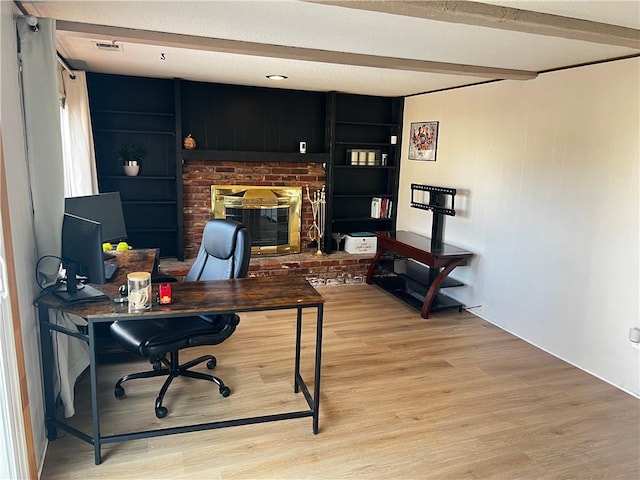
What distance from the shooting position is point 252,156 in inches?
200

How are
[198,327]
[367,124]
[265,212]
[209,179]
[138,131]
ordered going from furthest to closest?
A: [367,124] → [265,212] → [209,179] → [138,131] → [198,327]

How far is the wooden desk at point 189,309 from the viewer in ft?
7.01

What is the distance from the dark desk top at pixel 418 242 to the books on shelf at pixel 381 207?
1.40 feet

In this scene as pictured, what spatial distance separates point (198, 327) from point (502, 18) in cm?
222

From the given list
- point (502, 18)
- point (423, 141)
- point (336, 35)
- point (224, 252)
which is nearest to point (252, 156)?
point (423, 141)

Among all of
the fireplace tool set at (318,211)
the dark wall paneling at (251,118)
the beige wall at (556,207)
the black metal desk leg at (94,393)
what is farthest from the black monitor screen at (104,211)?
the beige wall at (556,207)

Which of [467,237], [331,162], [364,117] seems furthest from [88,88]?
[467,237]

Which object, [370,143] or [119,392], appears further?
[370,143]

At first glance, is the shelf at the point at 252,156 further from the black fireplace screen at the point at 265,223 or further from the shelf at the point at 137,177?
the black fireplace screen at the point at 265,223

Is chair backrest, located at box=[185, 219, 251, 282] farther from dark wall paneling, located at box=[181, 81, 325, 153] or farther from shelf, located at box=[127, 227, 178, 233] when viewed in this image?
dark wall paneling, located at box=[181, 81, 325, 153]

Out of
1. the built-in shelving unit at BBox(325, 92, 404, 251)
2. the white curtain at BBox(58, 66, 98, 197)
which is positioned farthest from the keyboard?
the built-in shelving unit at BBox(325, 92, 404, 251)

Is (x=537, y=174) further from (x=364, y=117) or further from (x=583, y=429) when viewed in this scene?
(x=364, y=117)

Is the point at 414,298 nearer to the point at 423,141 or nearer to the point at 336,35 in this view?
the point at 423,141

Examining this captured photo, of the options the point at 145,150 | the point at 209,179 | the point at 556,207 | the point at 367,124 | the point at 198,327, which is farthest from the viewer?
the point at 367,124
